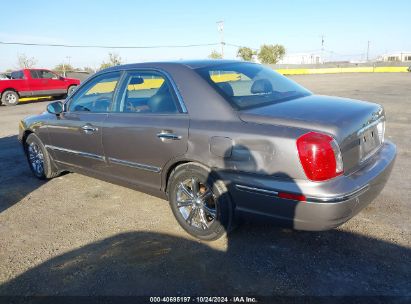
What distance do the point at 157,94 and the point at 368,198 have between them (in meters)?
2.19

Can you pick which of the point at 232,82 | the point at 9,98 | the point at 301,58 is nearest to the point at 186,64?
the point at 232,82

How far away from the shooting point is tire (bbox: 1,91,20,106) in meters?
17.0

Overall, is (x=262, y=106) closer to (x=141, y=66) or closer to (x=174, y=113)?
(x=174, y=113)

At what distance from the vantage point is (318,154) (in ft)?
8.34

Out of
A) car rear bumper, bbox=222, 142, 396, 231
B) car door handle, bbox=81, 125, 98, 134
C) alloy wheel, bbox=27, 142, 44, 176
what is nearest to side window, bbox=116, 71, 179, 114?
car door handle, bbox=81, 125, 98, 134

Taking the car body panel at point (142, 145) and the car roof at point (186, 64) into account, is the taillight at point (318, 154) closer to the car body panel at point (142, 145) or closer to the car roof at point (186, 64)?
the car body panel at point (142, 145)

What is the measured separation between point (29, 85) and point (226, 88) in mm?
17124

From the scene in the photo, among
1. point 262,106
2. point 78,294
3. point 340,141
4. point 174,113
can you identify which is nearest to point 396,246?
point 340,141

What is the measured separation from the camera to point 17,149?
7.57 m

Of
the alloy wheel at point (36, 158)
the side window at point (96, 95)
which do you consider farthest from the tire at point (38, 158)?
the side window at point (96, 95)

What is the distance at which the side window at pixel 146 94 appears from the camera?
3.49 meters

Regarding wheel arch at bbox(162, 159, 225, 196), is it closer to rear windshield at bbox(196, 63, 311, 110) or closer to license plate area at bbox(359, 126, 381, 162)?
rear windshield at bbox(196, 63, 311, 110)

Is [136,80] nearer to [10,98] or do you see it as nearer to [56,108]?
[56,108]

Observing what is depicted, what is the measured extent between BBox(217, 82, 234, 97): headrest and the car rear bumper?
29.5 inches
